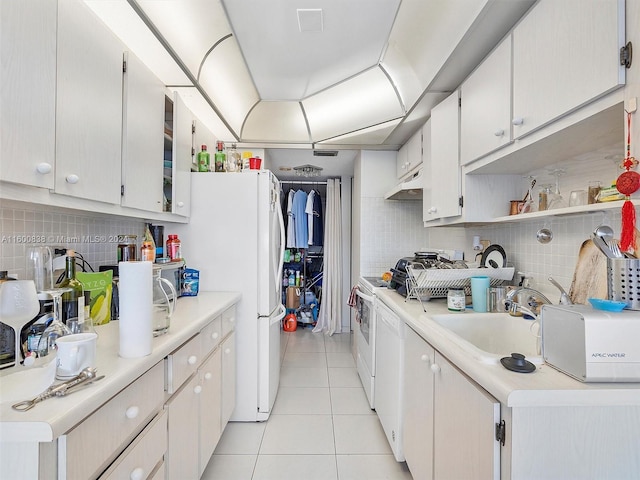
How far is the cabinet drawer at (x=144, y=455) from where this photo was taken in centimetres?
85

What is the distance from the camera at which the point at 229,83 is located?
2234 mm

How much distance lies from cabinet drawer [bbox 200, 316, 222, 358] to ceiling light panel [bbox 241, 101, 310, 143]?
1806 mm

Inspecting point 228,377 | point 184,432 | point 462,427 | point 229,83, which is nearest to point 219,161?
point 229,83

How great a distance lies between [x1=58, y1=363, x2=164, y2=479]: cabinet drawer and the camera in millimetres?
695

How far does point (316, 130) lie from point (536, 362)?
248cm

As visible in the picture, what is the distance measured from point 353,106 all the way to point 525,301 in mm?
1906

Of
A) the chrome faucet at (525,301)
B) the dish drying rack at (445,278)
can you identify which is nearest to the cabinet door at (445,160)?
the dish drying rack at (445,278)

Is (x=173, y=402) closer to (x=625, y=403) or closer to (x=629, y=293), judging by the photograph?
(x=625, y=403)

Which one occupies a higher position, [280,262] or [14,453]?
[280,262]

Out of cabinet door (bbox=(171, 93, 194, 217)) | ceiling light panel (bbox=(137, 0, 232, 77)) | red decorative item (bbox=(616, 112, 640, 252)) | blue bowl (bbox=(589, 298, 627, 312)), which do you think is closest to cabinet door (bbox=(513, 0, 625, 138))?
red decorative item (bbox=(616, 112, 640, 252))

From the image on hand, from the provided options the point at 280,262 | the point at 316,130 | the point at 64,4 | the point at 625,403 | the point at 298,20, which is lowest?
the point at 625,403

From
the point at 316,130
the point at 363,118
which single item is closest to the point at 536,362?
the point at 363,118

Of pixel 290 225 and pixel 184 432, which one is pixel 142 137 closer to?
pixel 184 432

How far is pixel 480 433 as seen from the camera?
882 mm
